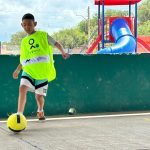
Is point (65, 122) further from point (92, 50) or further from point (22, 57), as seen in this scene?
point (92, 50)

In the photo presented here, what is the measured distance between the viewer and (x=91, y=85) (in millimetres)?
9453

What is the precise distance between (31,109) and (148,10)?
105 m

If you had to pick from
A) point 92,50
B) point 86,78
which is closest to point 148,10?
point 92,50

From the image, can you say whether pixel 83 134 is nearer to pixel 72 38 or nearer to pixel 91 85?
pixel 91 85

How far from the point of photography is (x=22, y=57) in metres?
7.63

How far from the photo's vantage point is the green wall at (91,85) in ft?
29.1

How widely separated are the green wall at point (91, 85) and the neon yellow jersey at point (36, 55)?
1321 millimetres

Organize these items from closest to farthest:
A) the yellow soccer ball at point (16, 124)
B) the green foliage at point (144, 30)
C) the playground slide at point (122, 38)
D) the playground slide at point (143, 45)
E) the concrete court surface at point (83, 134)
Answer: the concrete court surface at point (83, 134), the yellow soccer ball at point (16, 124), the playground slide at point (122, 38), the playground slide at point (143, 45), the green foliage at point (144, 30)

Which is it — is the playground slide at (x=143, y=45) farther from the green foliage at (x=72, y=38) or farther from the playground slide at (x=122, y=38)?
the green foliage at (x=72, y=38)

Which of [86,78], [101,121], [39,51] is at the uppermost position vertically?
[39,51]

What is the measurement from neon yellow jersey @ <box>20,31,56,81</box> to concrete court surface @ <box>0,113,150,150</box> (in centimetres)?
82

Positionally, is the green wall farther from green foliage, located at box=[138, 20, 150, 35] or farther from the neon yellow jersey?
green foliage, located at box=[138, 20, 150, 35]

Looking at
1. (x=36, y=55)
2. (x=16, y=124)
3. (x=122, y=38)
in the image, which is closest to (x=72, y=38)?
(x=122, y=38)

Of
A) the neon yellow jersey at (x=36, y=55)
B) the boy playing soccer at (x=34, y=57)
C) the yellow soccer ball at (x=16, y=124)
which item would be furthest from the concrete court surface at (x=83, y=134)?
the neon yellow jersey at (x=36, y=55)
